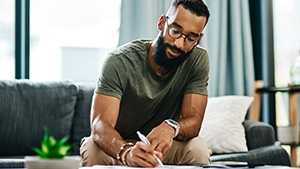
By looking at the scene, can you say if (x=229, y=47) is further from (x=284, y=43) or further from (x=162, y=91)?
(x=162, y=91)

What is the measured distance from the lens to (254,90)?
3.89m

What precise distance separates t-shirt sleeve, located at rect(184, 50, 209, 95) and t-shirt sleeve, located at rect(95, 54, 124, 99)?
11.5 inches

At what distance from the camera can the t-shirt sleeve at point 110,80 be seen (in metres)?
2.27

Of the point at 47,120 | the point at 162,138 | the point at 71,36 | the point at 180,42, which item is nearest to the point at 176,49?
the point at 180,42

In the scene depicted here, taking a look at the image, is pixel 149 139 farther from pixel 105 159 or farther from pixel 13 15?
pixel 13 15

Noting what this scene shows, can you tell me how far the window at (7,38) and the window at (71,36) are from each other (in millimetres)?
120

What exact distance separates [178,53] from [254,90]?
5.57ft

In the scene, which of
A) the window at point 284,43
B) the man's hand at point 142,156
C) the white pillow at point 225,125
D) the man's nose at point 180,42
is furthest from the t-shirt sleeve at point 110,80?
the window at point 284,43

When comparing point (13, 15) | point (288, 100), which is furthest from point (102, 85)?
point (288, 100)

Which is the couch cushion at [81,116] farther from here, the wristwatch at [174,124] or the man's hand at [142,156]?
the man's hand at [142,156]

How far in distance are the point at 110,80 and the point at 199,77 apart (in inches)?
15.1

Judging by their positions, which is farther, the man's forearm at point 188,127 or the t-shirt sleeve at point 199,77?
the t-shirt sleeve at point 199,77

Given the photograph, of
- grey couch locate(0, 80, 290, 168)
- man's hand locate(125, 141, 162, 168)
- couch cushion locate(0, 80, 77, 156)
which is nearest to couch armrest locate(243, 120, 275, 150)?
grey couch locate(0, 80, 290, 168)

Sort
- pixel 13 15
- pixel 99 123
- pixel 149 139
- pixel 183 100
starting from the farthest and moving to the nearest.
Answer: pixel 13 15 < pixel 183 100 < pixel 99 123 < pixel 149 139
